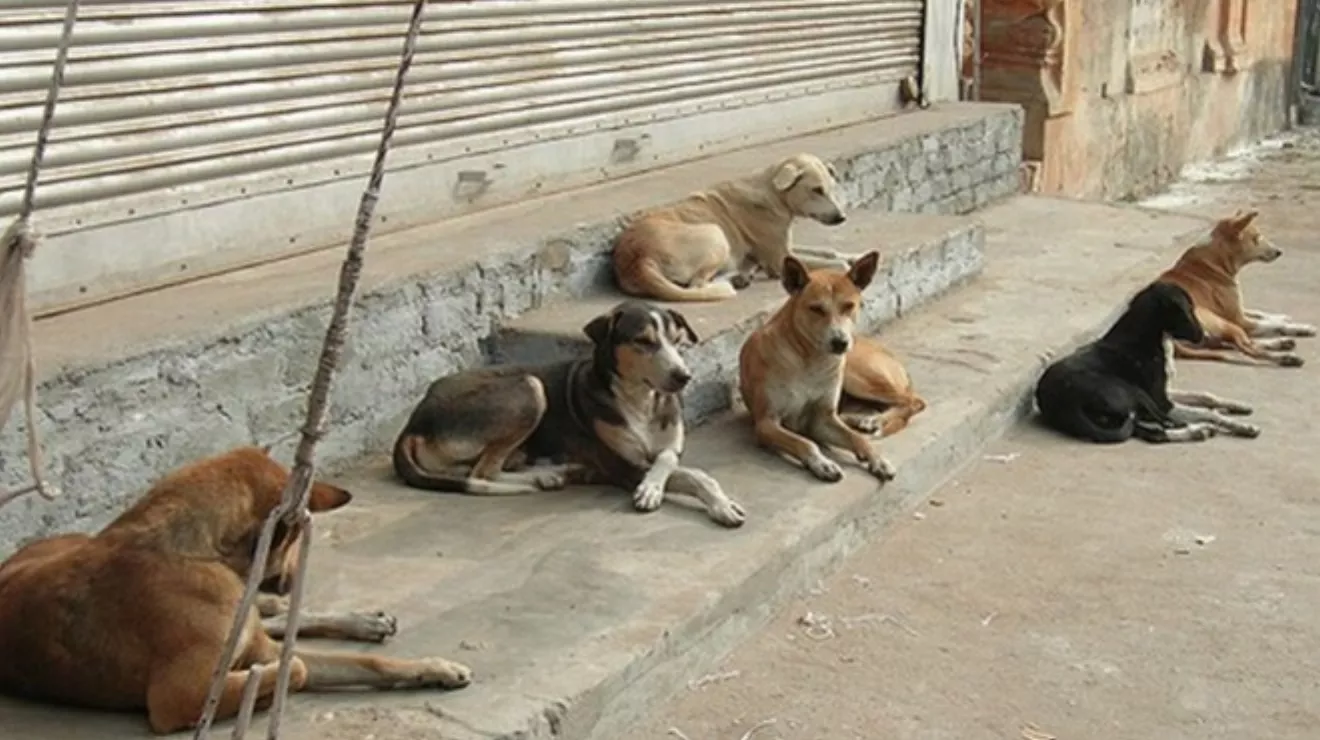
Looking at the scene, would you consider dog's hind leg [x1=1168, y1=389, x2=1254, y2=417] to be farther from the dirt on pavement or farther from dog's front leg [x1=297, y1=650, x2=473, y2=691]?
dog's front leg [x1=297, y1=650, x2=473, y2=691]

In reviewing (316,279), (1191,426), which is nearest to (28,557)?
(316,279)

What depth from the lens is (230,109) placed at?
18.6 ft

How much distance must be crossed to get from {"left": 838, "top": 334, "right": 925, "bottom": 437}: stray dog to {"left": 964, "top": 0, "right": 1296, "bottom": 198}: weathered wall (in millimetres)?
7149

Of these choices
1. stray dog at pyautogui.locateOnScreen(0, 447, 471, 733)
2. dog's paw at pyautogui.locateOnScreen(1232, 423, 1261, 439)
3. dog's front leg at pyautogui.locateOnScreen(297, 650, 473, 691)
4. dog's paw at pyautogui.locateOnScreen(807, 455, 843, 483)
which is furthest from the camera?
dog's paw at pyautogui.locateOnScreen(1232, 423, 1261, 439)

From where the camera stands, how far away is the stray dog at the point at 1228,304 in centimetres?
852

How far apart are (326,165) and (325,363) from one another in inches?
156

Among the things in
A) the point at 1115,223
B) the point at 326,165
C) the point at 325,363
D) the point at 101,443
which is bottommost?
the point at 1115,223

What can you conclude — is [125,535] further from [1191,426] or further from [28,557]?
[1191,426]

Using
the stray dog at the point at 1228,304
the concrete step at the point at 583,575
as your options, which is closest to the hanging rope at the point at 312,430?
the concrete step at the point at 583,575

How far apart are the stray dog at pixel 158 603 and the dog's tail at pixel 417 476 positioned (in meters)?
1.72

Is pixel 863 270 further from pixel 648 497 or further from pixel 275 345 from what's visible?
pixel 275 345

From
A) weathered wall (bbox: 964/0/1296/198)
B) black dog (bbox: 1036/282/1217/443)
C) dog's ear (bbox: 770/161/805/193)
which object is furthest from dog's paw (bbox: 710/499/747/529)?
weathered wall (bbox: 964/0/1296/198)

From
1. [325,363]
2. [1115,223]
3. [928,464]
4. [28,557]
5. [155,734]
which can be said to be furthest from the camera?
[1115,223]

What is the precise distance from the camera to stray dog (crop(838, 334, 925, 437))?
628 centimetres
